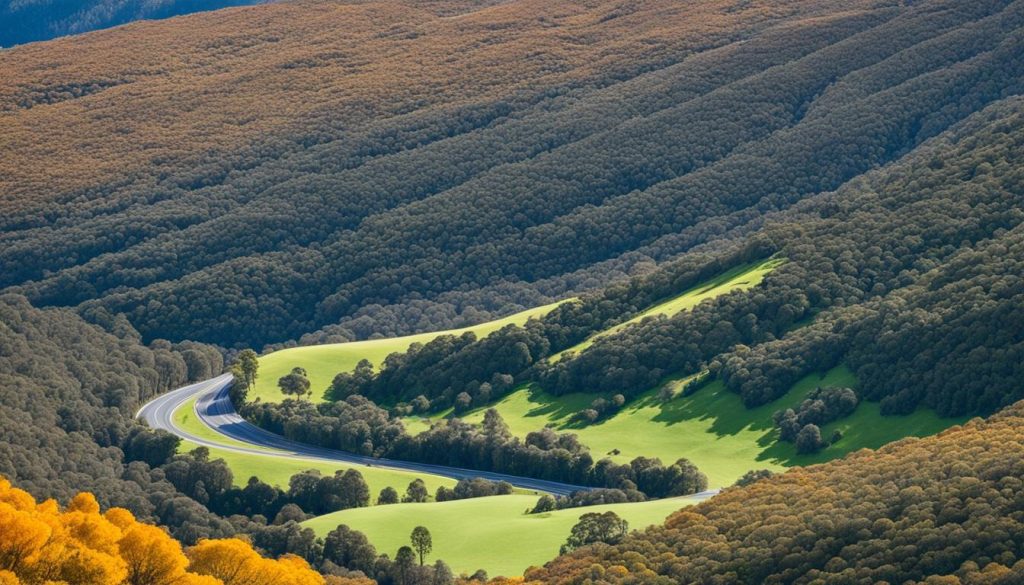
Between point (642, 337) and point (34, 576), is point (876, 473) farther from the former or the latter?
point (642, 337)

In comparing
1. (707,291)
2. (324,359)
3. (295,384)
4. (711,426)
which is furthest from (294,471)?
(707,291)

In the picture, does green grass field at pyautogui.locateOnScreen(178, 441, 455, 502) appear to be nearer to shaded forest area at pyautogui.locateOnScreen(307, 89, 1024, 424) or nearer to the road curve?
the road curve

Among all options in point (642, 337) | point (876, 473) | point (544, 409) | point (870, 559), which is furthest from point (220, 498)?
point (870, 559)

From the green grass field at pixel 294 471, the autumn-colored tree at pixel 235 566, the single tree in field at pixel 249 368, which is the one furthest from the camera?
the single tree in field at pixel 249 368

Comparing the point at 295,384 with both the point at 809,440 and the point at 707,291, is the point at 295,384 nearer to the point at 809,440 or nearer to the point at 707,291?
the point at 707,291

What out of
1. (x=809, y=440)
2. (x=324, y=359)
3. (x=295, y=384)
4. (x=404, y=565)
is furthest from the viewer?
(x=324, y=359)

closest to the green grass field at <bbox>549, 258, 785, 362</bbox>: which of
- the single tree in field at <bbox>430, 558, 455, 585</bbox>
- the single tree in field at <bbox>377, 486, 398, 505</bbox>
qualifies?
the single tree in field at <bbox>377, 486, 398, 505</bbox>

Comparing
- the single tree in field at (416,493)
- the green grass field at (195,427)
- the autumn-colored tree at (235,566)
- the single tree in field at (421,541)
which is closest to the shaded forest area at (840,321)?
the green grass field at (195,427)

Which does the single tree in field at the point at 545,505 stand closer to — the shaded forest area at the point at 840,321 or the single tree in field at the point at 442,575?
the single tree in field at the point at 442,575
